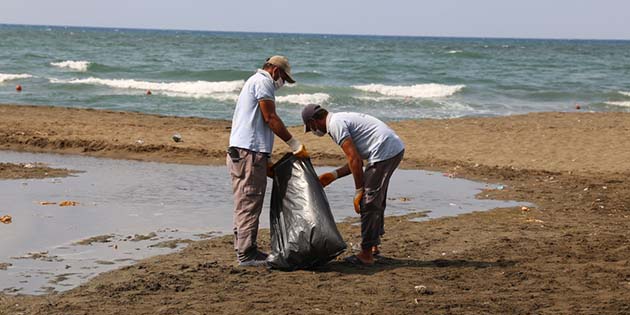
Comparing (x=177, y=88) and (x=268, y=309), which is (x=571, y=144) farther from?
(x=177, y=88)

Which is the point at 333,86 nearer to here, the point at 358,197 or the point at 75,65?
the point at 75,65

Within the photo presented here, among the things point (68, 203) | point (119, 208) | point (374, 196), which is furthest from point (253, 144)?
point (68, 203)

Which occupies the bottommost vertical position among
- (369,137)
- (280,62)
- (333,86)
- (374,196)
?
(333,86)

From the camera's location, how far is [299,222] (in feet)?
23.4

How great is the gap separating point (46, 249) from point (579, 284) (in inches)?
163

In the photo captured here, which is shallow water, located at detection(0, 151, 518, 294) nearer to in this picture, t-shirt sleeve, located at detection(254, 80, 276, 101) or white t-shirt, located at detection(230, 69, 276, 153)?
white t-shirt, located at detection(230, 69, 276, 153)

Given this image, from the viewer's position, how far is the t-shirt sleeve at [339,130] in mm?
7008

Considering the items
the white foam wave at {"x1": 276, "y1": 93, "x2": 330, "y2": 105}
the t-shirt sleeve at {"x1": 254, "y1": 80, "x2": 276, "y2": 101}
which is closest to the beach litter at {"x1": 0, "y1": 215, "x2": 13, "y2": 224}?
the t-shirt sleeve at {"x1": 254, "y1": 80, "x2": 276, "y2": 101}

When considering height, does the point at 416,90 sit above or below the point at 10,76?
below

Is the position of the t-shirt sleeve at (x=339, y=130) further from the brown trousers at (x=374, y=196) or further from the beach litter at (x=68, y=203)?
the beach litter at (x=68, y=203)

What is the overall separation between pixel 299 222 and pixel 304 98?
752 inches

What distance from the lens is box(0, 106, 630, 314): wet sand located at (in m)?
6.14

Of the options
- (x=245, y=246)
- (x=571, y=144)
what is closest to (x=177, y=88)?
(x=571, y=144)

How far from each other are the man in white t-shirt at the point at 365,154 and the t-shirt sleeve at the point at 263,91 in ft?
0.88
